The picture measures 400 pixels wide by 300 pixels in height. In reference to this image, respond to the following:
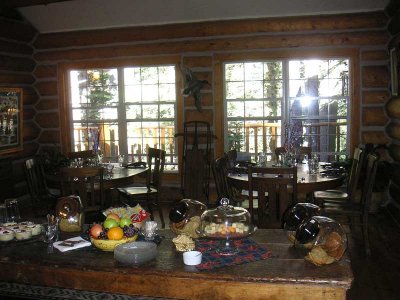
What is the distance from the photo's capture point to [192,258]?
2.10m

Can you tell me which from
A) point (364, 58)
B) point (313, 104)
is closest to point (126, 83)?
point (313, 104)

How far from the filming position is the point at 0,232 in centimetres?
261

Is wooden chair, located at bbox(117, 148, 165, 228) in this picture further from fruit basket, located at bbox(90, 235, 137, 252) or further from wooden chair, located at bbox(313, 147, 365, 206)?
A: fruit basket, located at bbox(90, 235, 137, 252)

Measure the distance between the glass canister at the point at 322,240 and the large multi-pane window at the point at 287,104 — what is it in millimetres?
3952

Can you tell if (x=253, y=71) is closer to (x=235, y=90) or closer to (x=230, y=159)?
(x=235, y=90)

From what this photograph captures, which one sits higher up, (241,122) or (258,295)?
(241,122)

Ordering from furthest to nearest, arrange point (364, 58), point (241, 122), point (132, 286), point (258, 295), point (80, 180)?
1. point (241, 122)
2. point (364, 58)
3. point (80, 180)
4. point (132, 286)
5. point (258, 295)

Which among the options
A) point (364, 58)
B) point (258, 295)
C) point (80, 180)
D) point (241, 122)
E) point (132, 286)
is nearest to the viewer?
point (258, 295)

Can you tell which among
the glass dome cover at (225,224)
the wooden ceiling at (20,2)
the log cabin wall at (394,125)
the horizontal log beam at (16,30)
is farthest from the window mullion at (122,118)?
the glass dome cover at (225,224)

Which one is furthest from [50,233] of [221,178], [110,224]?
[221,178]

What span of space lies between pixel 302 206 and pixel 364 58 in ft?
13.7

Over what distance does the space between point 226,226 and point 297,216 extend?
0.43 metres

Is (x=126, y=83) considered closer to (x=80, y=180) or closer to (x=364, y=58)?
(x=80, y=180)

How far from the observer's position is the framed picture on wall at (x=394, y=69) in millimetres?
5272
